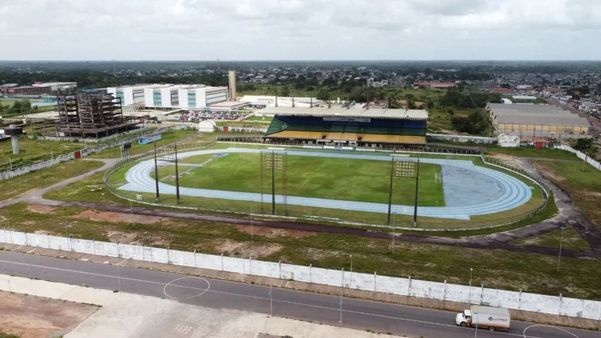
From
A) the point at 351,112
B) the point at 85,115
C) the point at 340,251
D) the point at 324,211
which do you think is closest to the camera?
Answer: the point at 340,251

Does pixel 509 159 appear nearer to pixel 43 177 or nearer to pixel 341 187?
pixel 341 187

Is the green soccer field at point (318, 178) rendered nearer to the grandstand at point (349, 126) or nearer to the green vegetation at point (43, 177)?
the green vegetation at point (43, 177)

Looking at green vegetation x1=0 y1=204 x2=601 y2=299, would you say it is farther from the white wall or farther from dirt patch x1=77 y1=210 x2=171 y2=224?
the white wall

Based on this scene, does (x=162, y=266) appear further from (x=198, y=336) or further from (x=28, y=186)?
(x=28, y=186)

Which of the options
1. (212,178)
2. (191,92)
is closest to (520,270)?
(212,178)

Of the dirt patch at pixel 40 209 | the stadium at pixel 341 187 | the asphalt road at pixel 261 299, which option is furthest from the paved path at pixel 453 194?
the asphalt road at pixel 261 299

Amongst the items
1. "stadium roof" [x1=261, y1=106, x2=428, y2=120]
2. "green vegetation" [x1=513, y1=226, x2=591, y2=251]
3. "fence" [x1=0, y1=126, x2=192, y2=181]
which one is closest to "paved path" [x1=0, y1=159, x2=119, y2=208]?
"fence" [x1=0, y1=126, x2=192, y2=181]

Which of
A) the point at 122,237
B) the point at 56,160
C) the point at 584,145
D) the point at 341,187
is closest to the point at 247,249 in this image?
the point at 122,237
